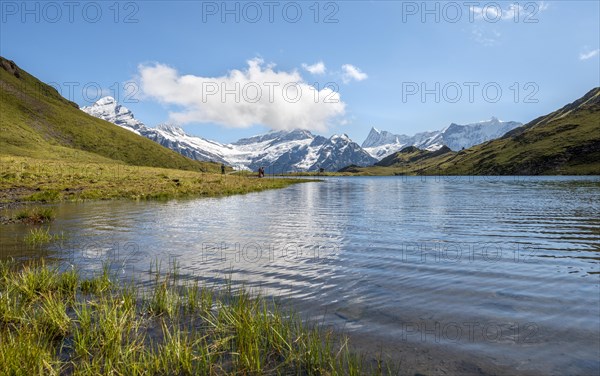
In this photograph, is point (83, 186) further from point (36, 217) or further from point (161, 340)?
point (161, 340)

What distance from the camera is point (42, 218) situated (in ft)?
78.5

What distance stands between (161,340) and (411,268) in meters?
8.73

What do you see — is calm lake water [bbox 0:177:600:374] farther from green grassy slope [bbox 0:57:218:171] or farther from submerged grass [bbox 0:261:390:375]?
green grassy slope [bbox 0:57:218:171]

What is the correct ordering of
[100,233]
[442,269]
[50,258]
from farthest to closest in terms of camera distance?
[100,233]
[50,258]
[442,269]

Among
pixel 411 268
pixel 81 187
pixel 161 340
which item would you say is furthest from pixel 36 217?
pixel 81 187

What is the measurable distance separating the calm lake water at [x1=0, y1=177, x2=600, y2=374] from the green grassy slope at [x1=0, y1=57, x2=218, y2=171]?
10207 centimetres

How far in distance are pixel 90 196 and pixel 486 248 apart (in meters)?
40.9

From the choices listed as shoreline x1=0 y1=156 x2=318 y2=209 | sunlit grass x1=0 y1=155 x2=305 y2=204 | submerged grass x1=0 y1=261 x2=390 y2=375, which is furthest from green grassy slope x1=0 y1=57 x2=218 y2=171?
submerged grass x1=0 y1=261 x2=390 y2=375

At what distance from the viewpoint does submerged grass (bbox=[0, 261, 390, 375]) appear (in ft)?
19.2

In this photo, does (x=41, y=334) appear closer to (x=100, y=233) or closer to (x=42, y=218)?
(x=100, y=233)

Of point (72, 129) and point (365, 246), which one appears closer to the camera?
point (365, 246)

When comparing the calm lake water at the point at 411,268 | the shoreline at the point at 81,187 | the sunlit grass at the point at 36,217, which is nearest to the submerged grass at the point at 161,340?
the calm lake water at the point at 411,268

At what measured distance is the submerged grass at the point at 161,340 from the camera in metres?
5.87

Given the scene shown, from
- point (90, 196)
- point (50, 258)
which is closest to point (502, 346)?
point (50, 258)
